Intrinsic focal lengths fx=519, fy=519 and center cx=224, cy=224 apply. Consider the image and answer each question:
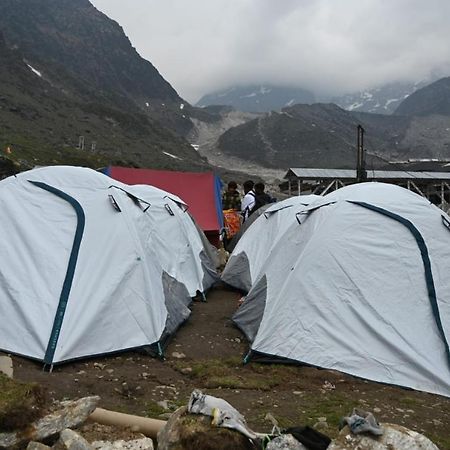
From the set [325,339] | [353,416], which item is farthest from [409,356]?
[353,416]

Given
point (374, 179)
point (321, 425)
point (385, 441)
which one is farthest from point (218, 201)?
point (374, 179)

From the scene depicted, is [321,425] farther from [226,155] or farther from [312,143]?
[312,143]

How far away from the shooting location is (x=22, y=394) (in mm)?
3922

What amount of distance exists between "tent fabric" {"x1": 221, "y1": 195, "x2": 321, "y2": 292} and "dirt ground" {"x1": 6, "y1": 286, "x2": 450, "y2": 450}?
3776 mm

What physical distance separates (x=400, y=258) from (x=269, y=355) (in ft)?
6.60

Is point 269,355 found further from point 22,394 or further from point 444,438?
point 22,394

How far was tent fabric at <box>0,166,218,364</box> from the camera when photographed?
5.94 meters

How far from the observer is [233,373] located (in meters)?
5.97

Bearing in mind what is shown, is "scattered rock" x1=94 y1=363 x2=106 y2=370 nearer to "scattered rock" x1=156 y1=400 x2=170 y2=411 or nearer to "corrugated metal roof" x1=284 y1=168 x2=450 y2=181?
"scattered rock" x1=156 y1=400 x2=170 y2=411

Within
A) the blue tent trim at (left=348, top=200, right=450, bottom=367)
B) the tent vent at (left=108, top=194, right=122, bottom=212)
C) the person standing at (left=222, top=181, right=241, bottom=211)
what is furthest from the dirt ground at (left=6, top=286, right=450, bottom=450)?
the person standing at (left=222, top=181, right=241, bottom=211)

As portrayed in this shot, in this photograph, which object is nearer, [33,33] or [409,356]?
[409,356]

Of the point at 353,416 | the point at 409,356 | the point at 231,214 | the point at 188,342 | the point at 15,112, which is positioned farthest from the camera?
the point at 15,112

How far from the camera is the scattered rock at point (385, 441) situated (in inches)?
135

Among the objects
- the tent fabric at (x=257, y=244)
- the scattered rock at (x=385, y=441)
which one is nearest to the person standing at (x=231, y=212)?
the tent fabric at (x=257, y=244)
